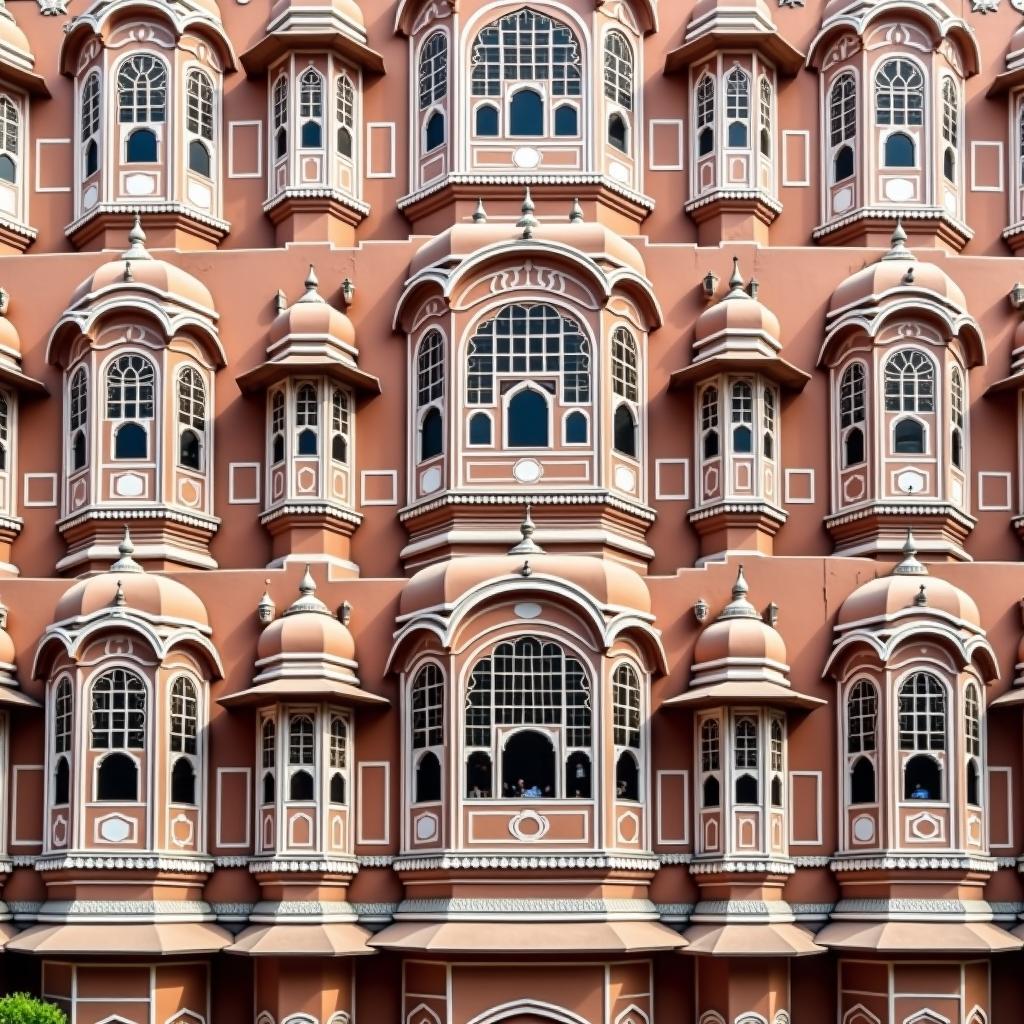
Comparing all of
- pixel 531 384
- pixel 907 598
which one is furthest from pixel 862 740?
pixel 531 384

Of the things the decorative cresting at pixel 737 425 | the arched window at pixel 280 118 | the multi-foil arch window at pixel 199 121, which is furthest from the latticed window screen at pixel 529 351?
the multi-foil arch window at pixel 199 121

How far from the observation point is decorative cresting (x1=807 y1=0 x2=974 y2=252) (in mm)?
37812

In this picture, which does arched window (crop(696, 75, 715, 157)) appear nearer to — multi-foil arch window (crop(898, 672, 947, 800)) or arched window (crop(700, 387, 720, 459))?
arched window (crop(700, 387, 720, 459))

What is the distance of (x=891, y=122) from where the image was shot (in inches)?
1495

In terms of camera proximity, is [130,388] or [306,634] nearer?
[306,634]

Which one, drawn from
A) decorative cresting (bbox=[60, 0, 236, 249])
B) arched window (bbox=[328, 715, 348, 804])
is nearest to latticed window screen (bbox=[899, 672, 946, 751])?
arched window (bbox=[328, 715, 348, 804])

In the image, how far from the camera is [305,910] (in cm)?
3195

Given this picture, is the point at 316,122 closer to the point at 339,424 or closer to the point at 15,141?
the point at 15,141

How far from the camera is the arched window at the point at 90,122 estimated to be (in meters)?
38.2

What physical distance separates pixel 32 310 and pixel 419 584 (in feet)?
28.8

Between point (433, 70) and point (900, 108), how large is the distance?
328 inches

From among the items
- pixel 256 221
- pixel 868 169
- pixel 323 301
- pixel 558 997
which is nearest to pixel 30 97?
pixel 256 221

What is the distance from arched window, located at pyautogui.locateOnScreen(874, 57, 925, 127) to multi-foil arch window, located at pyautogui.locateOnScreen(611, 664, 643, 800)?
11.8 metres

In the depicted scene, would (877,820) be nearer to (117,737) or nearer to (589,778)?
(589,778)
